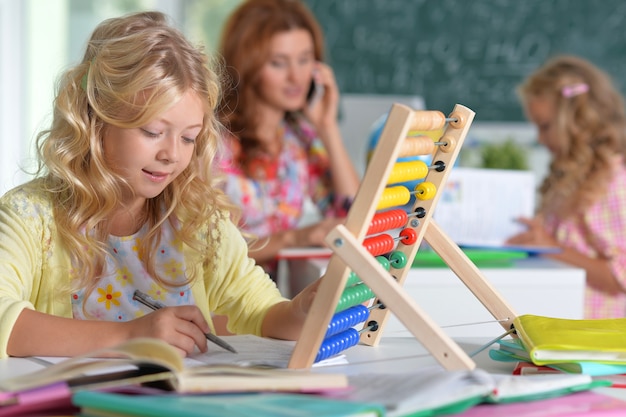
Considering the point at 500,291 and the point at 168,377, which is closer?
the point at 168,377

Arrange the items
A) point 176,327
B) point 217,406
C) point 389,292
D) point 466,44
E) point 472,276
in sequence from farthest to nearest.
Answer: point 466,44 → point 472,276 → point 176,327 → point 389,292 → point 217,406

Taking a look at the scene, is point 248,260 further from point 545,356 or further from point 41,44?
point 41,44

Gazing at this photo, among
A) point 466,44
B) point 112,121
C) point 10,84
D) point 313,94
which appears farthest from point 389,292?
point 466,44

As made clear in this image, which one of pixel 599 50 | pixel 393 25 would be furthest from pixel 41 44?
pixel 599 50

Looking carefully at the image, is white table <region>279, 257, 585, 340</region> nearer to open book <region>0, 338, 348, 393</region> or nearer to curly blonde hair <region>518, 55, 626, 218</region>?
curly blonde hair <region>518, 55, 626, 218</region>

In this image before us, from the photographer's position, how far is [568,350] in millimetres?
1153

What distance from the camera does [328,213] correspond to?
10.0 ft

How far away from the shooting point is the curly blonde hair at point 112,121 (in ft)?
4.60

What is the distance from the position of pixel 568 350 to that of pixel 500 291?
1.14 metres

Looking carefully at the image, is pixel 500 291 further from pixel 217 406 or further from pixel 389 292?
pixel 217 406

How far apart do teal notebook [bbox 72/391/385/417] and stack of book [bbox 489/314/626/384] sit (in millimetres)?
367

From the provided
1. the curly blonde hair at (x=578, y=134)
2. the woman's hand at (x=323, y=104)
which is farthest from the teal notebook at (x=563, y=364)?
the woman's hand at (x=323, y=104)

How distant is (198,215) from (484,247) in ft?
3.91

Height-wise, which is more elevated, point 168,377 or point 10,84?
point 10,84
